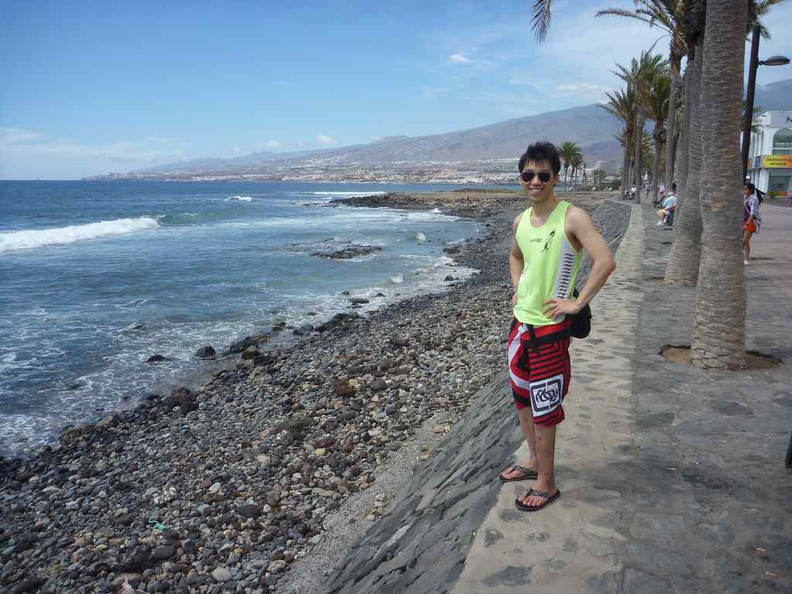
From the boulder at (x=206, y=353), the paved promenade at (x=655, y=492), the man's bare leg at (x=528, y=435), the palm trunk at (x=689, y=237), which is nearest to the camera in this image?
the paved promenade at (x=655, y=492)

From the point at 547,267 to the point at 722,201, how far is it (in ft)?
12.1

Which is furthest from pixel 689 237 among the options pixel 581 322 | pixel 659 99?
pixel 659 99

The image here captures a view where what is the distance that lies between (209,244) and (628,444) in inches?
1230

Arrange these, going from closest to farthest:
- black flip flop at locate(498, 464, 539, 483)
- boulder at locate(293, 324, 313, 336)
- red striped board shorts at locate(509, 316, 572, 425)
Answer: red striped board shorts at locate(509, 316, 572, 425), black flip flop at locate(498, 464, 539, 483), boulder at locate(293, 324, 313, 336)

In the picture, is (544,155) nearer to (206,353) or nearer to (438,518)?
(438,518)

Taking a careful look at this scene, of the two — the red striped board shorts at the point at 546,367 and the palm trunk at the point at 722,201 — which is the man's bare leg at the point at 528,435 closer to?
the red striped board shorts at the point at 546,367

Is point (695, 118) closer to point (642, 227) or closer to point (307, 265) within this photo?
point (642, 227)

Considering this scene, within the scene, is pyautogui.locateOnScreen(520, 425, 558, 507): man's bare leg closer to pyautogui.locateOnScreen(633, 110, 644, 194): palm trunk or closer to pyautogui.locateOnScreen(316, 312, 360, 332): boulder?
pyautogui.locateOnScreen(316, 312, 360, 332): boulder

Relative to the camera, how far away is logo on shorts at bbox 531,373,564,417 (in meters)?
2.91

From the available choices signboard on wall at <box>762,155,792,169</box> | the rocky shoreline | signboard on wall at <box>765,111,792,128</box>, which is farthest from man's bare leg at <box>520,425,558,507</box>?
signboard on wall at <box>765,111,792,128</box>

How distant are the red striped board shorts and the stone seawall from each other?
716 mm

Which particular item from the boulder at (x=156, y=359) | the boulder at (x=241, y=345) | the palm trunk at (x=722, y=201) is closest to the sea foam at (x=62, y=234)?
the boulder at (x=156, y=359)

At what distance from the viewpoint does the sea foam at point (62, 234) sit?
32781mm

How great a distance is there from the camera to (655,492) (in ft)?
10.7
